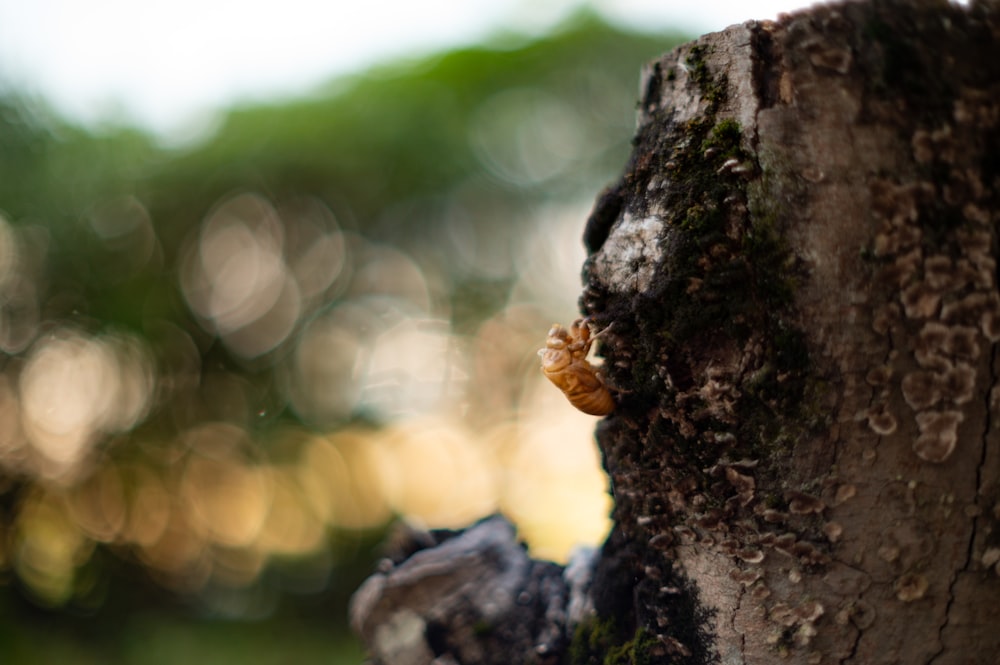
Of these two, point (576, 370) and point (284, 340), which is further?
point (284, 340)

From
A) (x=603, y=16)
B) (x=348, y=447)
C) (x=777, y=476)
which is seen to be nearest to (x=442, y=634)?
(x=777, y=476)

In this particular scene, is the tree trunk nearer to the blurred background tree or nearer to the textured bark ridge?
the textured bark ridge

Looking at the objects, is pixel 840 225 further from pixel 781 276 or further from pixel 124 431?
pixel 124 431

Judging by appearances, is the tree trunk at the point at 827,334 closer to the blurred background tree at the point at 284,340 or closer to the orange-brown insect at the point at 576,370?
the orange-brown insect at the point at 576,370

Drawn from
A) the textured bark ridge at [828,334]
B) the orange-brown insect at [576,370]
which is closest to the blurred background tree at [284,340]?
the orange-brown insect at [576,370]

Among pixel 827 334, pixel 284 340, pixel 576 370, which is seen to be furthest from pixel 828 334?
pixel 284 340

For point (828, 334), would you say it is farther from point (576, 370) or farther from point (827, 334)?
point (576, 370)
